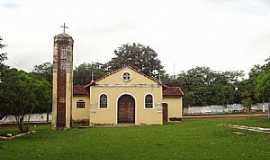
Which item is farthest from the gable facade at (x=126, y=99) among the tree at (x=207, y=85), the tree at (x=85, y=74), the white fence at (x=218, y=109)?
the tree at (x=85, y=74)

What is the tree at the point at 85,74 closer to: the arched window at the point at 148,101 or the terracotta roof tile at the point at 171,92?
the terracotta roof tile at the point at 171,92

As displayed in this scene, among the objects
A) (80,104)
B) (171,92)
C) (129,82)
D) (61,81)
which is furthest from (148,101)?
(61,81)

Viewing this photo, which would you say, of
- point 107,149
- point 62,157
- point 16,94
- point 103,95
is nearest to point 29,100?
point 16,94

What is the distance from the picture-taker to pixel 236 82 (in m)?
83.2

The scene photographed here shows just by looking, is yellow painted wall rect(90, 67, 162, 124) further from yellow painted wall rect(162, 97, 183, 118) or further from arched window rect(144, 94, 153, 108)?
yellow painted wall rect(162, 97, 183, 118)

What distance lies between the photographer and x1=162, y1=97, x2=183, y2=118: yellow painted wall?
48.2 m

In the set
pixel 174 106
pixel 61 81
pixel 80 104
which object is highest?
pixel 61 81

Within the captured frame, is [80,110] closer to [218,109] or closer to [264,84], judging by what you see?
[264,84]

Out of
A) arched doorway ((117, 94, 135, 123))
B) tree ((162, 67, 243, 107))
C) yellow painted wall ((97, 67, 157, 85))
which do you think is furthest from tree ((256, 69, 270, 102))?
tree ((162, 67, 243, 107))

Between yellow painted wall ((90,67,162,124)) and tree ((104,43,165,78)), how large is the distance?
119 feet

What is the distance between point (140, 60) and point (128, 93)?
3762 cm

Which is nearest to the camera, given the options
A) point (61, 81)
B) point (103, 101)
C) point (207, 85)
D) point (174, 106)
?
point (61, 81)

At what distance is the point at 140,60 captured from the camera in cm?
8200

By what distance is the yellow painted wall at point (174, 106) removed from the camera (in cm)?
4825
